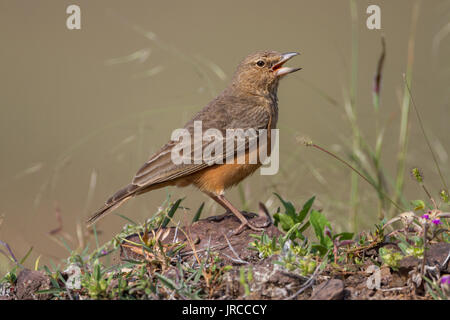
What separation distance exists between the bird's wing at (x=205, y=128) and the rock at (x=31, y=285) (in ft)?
4.98

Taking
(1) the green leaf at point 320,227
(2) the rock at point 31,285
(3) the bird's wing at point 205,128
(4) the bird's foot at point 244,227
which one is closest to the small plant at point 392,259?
(1) the green leaf at point 320,227

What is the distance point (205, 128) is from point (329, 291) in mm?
2572

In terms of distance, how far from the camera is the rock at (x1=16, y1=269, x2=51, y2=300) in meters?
3.37

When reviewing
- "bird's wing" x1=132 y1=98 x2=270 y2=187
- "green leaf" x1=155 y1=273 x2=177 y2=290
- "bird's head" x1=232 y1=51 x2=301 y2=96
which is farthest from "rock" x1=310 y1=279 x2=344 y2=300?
"bird's head" x1=232 y1=51 x2=301 y2=96

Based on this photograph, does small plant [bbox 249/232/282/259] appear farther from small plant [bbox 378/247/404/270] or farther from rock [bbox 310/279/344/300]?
small plant [bbox 378/247/404/270]

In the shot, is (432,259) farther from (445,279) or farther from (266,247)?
(266,247)

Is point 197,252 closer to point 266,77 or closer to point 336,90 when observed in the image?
point 266,77

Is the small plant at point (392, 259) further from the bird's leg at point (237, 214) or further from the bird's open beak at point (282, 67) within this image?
the bird's open beak at point (282, 67)

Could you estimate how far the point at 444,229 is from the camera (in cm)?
337

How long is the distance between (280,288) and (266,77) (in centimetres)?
332

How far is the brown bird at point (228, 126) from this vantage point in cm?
488

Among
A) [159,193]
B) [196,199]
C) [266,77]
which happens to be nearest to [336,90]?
[159,193]

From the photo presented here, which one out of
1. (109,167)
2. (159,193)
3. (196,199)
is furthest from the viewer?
(159,193)
